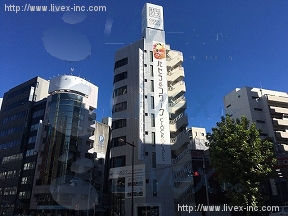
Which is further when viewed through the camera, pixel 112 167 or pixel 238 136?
pixel 112 167

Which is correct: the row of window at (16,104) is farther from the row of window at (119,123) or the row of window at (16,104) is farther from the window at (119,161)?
the window at (119,161)

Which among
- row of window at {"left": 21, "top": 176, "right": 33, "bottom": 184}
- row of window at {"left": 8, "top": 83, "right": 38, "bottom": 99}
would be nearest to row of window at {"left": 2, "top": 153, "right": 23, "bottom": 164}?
row of window at {"left": 21, "top": 176, "right": 33, "bottom": 184}

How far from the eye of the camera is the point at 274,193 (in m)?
44.0

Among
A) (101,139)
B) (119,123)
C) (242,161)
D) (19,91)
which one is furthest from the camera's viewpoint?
(19,91)

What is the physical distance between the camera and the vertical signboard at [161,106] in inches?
1545

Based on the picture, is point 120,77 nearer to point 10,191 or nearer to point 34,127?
point 34,127

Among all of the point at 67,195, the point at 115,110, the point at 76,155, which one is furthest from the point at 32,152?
the point at 115,110

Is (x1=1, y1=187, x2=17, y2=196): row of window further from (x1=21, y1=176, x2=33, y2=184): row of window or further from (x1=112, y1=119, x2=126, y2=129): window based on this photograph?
(x1=112, y1=119, x2=126, y2=129): window

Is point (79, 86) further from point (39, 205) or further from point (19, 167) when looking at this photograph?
point (39, 205)

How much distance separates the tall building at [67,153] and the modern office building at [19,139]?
4565 millimetres

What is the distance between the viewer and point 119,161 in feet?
128

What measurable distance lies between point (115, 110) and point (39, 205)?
117 ft

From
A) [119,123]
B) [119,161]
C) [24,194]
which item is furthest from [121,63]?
[24,194]

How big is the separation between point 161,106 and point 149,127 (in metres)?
4.76
